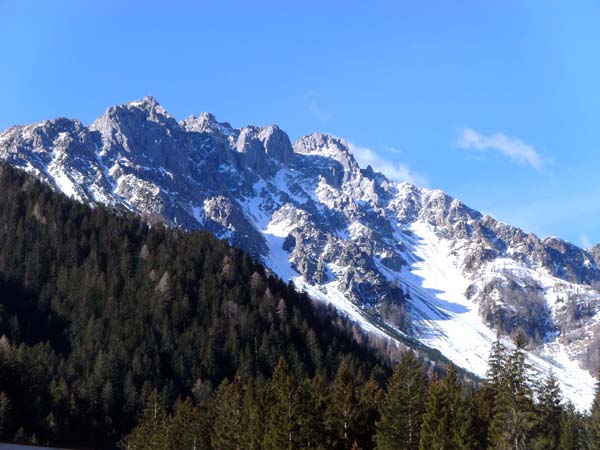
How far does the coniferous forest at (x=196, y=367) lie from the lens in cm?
7600

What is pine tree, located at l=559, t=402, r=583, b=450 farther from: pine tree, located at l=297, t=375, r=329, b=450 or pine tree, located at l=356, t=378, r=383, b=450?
pine tree, located at l=297, t=375, r=329, b=450

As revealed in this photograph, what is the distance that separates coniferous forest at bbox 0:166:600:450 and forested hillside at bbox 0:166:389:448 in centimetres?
36

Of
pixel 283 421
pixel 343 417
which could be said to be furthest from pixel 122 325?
pixel 283 421

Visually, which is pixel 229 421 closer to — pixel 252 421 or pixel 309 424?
pixel 252 421

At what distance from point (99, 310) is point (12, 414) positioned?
49.7 m

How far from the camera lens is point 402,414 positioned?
7744 centimetres

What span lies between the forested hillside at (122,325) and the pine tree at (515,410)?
66968mm

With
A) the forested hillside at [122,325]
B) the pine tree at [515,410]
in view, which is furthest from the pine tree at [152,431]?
the pine tree at [515,410]

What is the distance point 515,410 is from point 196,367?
305ft

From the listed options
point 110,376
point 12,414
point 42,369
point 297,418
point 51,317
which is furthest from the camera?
point 51,317

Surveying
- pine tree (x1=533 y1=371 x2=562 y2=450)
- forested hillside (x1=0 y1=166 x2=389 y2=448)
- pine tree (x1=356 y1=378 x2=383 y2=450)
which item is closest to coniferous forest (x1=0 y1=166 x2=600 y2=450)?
pine tree (x1=356 y1=378 x2=383 y2=450)

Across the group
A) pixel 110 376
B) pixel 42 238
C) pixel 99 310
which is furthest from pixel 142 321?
pixel 42 238

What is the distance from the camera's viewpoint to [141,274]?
178 metres

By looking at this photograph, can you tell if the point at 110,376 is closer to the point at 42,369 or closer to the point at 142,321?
the point at 42,369
